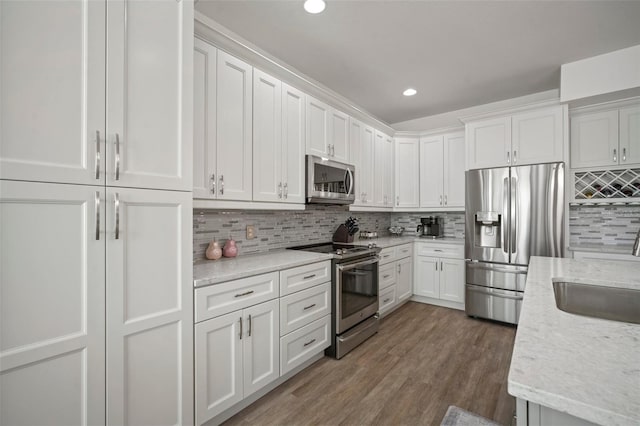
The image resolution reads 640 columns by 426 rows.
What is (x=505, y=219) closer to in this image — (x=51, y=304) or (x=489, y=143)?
(x=489, y=143)

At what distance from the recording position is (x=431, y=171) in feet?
13.9

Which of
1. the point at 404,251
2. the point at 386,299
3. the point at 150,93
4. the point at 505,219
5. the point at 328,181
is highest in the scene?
the point at 150,93

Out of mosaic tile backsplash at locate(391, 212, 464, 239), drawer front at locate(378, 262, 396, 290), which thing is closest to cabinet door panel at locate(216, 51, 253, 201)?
drawer front at locate(378, 262, 396, 290)

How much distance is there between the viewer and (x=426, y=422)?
69.5 inches

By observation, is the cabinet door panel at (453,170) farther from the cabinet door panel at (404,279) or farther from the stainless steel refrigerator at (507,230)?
the cabinet door panel at (404,279)

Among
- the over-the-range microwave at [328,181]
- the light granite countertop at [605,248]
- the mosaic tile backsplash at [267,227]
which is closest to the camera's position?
the mosaic tile backsplash at [267,227]

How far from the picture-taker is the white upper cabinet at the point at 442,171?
158 inches

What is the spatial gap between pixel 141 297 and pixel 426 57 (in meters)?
3.02

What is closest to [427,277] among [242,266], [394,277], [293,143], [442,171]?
[394,277]

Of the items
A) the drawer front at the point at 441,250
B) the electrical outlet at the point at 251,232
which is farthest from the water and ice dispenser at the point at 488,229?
the electrical outlet at the point at 251,232

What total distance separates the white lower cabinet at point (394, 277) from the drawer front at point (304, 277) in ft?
3.46

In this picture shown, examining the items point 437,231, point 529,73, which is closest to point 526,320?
point 529,73

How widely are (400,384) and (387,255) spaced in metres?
1.55

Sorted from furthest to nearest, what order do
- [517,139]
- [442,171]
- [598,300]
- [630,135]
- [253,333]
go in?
[442,171], [517,139], [630,135], [253,333], [598,300]
